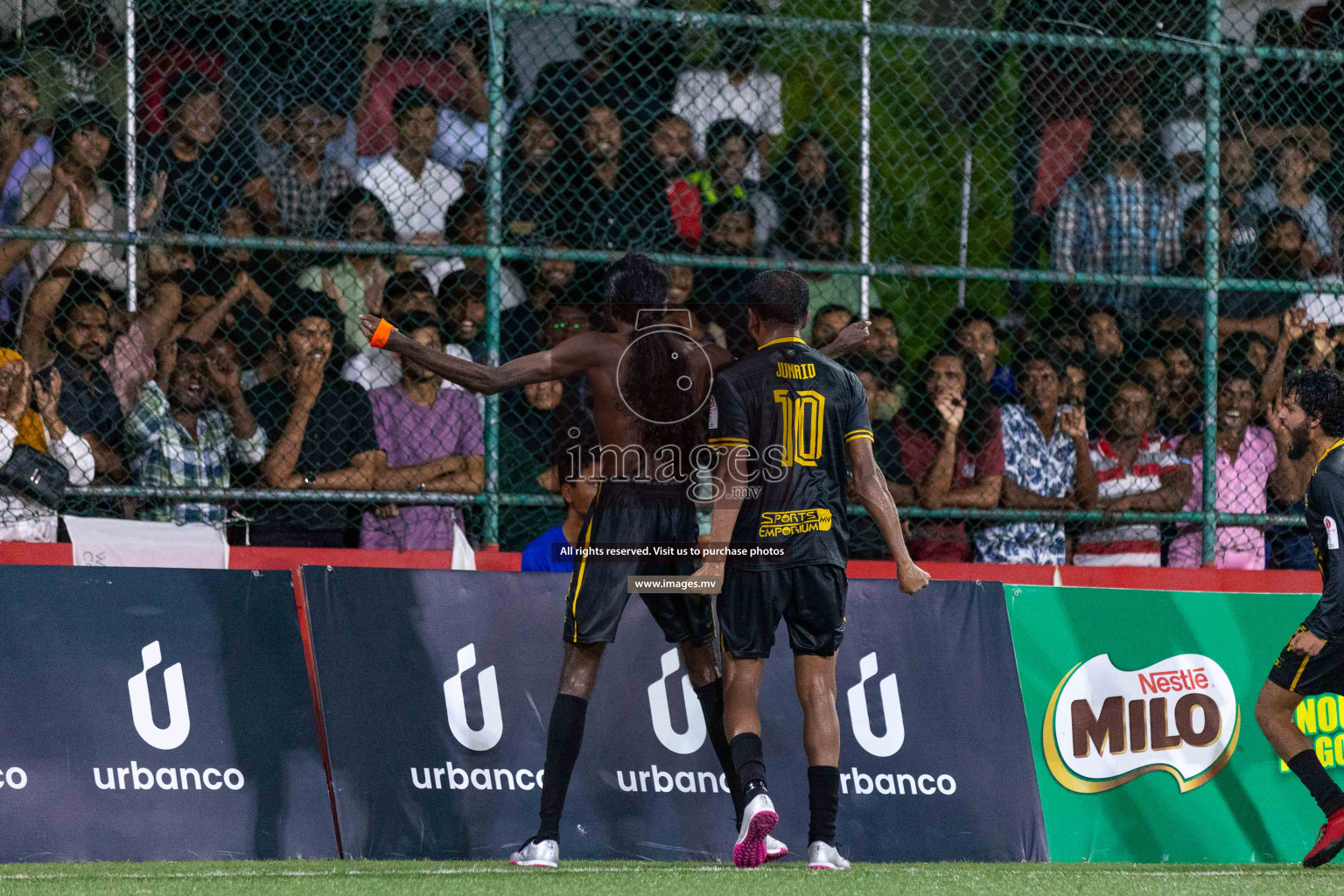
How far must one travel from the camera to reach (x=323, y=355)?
7336mm

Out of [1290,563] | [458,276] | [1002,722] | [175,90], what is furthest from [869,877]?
[175,90]

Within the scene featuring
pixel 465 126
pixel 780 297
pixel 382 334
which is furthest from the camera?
pixel 465 126

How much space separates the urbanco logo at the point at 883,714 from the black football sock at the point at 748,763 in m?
1.00

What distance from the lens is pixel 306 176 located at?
24.6 feet

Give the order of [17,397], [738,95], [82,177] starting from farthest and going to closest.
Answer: [738,95]
[82,177]
[17,397]

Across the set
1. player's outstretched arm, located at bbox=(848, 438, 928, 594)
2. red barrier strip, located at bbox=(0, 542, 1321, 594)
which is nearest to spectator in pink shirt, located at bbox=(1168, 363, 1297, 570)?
red barrier strip, located at bbox=(0, 542, 1321, 594)

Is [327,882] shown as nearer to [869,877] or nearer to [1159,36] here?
[869,877]

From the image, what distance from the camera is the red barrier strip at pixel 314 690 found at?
595cm

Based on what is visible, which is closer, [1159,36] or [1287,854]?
[1287,854]

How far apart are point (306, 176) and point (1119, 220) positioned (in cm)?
421

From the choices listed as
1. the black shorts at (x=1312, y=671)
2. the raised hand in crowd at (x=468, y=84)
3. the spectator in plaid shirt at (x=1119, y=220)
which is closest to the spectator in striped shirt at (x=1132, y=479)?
the spectator in plaid shirt at (x=1119, y=220)

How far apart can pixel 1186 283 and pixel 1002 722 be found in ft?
8.68

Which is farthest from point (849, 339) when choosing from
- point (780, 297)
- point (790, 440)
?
point (790, 440)

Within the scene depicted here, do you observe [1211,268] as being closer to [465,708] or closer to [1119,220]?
[1119,220]
